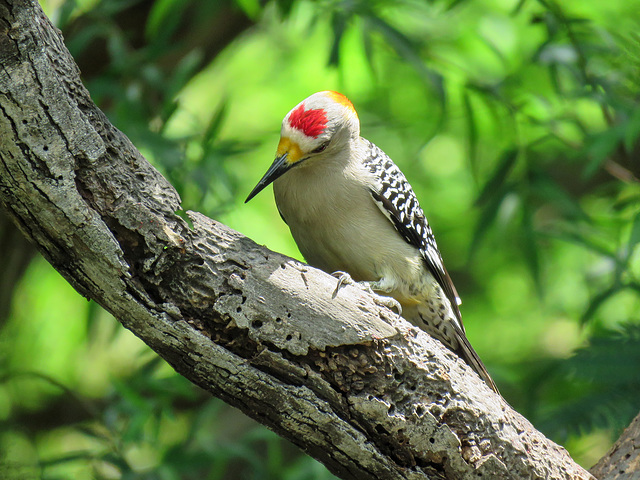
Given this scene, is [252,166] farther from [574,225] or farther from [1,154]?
[1,154]

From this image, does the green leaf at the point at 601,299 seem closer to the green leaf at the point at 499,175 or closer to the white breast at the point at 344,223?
the green leaf at the point at 499,175

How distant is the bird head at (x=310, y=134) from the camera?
10.3 feet

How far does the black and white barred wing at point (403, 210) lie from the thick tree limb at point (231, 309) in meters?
0.99

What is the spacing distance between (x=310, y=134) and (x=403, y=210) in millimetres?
671

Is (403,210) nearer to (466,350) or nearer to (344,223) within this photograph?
(344,223)

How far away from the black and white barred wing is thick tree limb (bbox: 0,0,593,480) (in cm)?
99

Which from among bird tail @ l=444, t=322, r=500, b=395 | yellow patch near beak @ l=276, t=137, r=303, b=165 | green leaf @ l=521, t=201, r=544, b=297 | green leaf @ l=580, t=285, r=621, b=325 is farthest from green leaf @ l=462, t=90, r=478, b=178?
yellow patch near beak @ l=276, t=137, r=303, b=165

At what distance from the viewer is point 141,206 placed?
7.27 ft

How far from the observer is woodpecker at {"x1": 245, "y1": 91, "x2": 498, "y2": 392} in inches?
128

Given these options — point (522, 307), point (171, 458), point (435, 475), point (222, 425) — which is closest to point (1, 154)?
point (435, 475)

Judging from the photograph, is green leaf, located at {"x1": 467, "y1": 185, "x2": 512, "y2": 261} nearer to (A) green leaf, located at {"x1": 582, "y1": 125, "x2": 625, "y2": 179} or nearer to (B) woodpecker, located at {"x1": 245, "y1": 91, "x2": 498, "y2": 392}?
(A) green leaf, located at {"x1": 582, "y1": 125, "x2": 625, "y2": 179}

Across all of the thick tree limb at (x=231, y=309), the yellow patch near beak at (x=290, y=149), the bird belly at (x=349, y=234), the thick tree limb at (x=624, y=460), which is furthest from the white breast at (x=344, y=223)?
the thick tree limb at (x=624, y=460)

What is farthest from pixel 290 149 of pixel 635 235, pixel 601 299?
pixel 601 299

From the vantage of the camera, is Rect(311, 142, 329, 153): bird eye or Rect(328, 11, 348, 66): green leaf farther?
Rect(328, 11, 348, 66): green leaf
